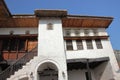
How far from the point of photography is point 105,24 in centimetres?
1833

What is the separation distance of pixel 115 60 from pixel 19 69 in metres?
10.1

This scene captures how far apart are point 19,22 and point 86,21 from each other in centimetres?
791

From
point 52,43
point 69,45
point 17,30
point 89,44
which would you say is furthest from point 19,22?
point 89,44

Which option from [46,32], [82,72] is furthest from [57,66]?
[82,72]

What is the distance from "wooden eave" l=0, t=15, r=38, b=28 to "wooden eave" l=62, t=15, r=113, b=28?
361 cm

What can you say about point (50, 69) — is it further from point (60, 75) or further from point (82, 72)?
point (82, 72)

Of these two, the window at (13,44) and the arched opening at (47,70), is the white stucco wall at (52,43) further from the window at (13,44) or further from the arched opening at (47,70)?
the window at (13,44)

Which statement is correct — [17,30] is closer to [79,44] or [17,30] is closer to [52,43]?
[52,43]

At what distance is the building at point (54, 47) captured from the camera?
43.5 ft

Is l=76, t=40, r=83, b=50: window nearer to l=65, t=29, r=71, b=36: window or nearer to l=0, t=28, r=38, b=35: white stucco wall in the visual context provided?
l=65, t=29, r=71, b=36: window

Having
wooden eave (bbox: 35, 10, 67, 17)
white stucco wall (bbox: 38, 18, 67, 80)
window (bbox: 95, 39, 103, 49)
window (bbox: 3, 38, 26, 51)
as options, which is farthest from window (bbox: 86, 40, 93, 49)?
window (bbox: 3, 38, 26, 51)

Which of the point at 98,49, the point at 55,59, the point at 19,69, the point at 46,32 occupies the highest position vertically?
the point at 46,32

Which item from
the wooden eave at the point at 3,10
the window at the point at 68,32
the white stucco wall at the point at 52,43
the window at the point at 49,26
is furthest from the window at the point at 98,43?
the wooden eave at the point at 3,10

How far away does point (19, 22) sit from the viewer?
676 inches
